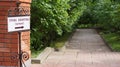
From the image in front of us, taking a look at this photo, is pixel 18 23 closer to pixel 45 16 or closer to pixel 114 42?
pixel 45 16

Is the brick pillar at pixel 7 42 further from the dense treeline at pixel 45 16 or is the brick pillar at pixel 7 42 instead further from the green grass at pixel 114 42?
the green grass at pixel 114 42

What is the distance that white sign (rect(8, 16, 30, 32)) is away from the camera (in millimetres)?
5898

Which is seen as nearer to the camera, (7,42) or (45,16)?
(7,42)

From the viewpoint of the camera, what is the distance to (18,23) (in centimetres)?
606

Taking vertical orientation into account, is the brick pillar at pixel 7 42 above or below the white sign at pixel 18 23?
below

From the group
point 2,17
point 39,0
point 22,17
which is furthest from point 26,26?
point 39,0

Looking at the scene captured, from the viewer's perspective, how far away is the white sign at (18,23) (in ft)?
19.3

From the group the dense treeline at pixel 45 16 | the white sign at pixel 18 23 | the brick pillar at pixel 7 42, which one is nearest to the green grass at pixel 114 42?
the dense treeline at pixel 45 16

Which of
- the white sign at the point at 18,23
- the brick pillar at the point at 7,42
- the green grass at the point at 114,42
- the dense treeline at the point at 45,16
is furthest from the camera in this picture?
the green grass at the point at 114,42

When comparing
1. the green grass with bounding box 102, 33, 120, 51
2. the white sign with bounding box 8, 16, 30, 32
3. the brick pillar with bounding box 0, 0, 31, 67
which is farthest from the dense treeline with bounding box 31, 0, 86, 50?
the white sign with bounding box 8, 16, 30, 32

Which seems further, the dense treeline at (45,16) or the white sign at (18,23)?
the dense treeline at (45,16)

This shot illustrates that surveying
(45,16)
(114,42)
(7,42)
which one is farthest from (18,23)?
(114,42)

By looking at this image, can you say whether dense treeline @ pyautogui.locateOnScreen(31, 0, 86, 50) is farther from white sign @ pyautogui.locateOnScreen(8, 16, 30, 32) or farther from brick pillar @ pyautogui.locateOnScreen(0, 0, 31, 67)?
white sign @ pyautogui.locateOnScreen(8, 16, 30, 32)

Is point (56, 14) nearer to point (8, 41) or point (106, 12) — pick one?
point (8, 41)
